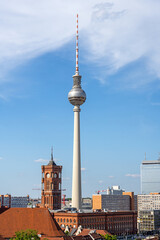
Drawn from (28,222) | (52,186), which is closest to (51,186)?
(52,186)

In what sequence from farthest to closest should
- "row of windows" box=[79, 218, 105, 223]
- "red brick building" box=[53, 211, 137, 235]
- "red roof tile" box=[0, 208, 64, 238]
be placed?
"row of windows" box=[79, 218, 105, 223], "red brick building" box=[53, 211, 137, 235], "red roof tile" box=[0, 208, 64, 238]

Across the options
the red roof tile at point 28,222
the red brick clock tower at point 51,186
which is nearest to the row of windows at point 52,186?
the red brick clock tower at point 51,186

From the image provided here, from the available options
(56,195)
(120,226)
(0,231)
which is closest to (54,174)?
(56,195)

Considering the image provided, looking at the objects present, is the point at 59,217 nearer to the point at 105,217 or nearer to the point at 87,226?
the point at 87,226

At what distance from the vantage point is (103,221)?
566 feet

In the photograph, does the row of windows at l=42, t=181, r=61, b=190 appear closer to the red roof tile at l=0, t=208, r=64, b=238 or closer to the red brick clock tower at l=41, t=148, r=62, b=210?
the red brick clock tower at l=41, t=148, r=62, b=210

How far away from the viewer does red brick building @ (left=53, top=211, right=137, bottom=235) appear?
158125 millimetres

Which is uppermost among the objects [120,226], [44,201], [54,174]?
[54,174]

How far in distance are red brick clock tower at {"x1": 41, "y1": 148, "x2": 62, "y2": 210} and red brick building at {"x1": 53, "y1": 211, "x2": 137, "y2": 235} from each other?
833 inches

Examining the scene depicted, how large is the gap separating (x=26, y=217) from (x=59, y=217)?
5590cm

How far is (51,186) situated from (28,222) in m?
76.3

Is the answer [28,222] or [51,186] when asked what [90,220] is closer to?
[51,186]

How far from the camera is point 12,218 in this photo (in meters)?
107

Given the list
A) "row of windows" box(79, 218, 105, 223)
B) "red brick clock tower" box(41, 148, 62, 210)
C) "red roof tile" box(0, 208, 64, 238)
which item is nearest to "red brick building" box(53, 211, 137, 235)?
"row of windows" box(79, 218, 105, 223)
